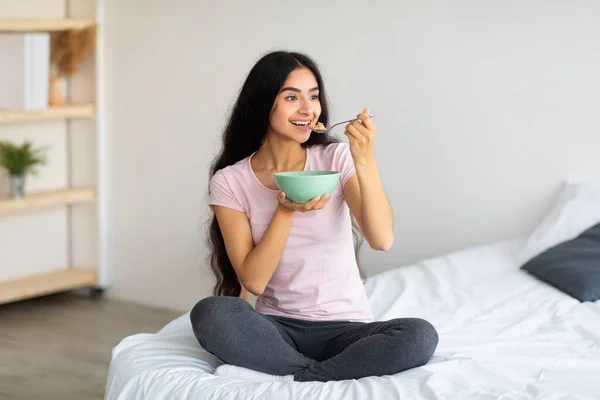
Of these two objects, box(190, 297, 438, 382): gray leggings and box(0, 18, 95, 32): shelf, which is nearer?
box(190, 297, 438, 382): gray leggings

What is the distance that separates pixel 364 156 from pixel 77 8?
233cm

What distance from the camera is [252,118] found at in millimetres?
2137

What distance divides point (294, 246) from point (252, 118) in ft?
1.05

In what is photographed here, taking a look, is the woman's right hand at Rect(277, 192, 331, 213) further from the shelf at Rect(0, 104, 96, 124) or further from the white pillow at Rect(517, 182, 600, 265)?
the shelf at Rect(0, 104, 96, 124)

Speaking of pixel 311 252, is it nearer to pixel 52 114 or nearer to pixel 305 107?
pixel 305 107

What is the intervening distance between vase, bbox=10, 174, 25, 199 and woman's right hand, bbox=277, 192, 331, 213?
1975 millimetres

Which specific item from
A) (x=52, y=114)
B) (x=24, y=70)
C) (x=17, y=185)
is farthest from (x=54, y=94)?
(x=17, y=185)

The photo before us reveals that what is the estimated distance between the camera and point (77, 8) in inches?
152

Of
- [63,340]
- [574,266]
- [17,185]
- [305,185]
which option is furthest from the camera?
[17,185]

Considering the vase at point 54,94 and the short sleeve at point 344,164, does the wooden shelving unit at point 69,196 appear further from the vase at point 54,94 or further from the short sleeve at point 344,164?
the short sleeve at point 344,164

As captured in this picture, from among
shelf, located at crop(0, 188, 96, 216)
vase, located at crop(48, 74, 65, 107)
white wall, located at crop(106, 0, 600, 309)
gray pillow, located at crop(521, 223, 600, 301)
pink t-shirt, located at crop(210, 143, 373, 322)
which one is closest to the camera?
pink t-shirt, located at crop(210, 143, 373, 322)

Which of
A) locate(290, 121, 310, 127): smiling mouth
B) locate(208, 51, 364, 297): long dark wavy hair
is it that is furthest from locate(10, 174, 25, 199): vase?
locate(290, 121, 310, 127): smiling mouth

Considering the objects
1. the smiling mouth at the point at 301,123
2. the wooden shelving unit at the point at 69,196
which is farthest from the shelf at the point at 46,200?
the smiling mouth at the point at 301,123

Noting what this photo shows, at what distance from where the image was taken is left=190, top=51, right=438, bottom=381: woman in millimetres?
1819
